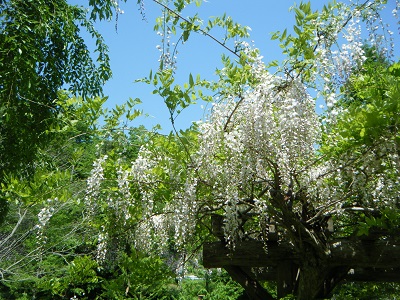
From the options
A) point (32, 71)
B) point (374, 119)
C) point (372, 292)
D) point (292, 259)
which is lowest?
point (372, 292)

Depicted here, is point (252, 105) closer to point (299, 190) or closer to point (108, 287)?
point (299, 190)

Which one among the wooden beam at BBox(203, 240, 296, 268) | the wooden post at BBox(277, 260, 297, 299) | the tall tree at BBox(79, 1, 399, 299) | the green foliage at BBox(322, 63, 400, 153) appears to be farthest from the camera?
the wooden post at BBox(277, 260, 297, 299)

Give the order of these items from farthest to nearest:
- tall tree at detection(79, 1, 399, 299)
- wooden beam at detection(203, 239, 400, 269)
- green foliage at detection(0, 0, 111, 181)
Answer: green foliage at detection(0, 0, 111, 181) < wooden beam at detection(203, 239, 400, 269) < tall tree at detection(79, 1, 399, 299)

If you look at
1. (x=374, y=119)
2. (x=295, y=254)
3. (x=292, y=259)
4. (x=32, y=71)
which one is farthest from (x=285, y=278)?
(x=32, y=71)

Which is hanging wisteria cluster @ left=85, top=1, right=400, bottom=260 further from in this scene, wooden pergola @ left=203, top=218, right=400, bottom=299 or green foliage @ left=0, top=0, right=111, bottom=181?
green foliage @ left=0, top=0, right=111, bottom=181

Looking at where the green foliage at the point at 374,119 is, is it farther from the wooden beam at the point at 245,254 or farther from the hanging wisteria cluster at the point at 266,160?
the wooden beam at the point at 245,254

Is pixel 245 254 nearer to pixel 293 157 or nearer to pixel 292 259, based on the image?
pixel 292 259

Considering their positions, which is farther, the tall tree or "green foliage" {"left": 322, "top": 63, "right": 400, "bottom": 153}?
the tall tree

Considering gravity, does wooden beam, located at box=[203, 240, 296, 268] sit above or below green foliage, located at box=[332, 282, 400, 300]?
above

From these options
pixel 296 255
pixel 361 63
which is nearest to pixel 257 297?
pixel 296 255

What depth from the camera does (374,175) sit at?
10.6 feet

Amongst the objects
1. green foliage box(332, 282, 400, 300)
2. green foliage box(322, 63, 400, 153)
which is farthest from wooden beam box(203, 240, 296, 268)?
green foliage box(332, 282, 400, 300)

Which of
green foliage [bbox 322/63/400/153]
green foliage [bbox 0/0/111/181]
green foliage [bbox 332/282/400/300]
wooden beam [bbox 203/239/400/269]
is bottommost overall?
green foliage [bbox 332/282/400/300]

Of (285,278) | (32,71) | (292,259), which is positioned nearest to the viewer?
(292,259)
